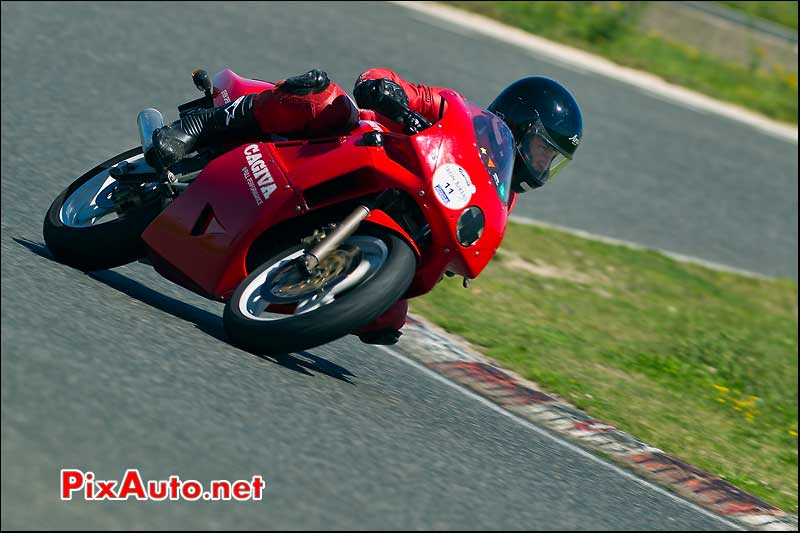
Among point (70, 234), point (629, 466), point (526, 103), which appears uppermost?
point (526, 103)

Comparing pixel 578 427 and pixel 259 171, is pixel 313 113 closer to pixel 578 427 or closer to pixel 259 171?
pixel 259 171

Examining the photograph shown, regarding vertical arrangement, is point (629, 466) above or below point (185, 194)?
below

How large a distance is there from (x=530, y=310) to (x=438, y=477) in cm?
468

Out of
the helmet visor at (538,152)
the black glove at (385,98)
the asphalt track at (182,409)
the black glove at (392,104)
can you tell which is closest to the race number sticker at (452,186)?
the black glove at (392,104)

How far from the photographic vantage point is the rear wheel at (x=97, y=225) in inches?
220

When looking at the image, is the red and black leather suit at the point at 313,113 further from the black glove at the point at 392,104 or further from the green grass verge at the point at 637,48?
the green grass verge at the point at 637,48

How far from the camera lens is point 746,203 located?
1417 cm

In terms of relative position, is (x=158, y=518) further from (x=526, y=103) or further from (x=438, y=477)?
(x=526, y=103)

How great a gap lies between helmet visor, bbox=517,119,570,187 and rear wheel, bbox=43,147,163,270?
5.60 ft

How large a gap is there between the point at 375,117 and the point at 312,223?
72 centimetres

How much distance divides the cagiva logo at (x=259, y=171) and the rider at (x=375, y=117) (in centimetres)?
21

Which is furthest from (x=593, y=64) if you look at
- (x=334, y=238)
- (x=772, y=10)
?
(x=334, y=238)

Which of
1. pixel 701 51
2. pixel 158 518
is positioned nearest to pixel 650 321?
pixel 158 518

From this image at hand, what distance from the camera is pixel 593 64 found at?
54.6 feet
